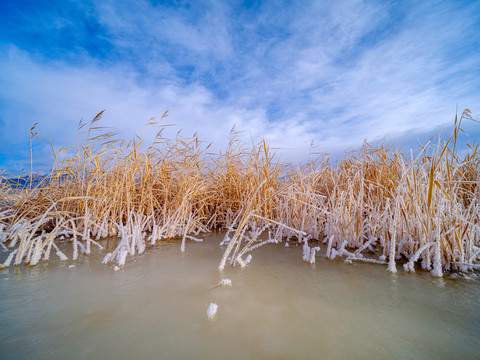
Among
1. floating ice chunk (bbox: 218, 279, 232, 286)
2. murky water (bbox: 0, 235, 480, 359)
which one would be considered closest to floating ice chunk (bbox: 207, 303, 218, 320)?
murky water (bbox: 0, 235, 480, 359)

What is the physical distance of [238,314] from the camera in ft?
2.84

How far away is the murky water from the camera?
0.69 meters

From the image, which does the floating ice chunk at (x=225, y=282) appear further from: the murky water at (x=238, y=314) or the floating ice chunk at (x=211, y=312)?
the floating ice chunk at (x=211, y=312)

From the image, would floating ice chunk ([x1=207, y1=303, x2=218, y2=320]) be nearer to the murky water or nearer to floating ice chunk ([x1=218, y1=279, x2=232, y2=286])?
the murky water

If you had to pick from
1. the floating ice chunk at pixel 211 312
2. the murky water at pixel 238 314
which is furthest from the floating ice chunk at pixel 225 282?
the floating ice chunk at pixel 211 312

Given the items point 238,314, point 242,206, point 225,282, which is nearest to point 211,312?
point 238,314

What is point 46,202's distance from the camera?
8.49 ft

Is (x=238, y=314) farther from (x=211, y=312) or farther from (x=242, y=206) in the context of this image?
(x=242, y=206)

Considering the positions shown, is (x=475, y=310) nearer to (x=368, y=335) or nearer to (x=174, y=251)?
(x=368, y=335)

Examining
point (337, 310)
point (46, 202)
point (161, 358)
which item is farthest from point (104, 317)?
point (46, 202)

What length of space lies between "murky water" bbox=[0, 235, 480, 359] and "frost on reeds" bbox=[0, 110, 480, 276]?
225 millimetres

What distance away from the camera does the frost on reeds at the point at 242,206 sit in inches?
61.2

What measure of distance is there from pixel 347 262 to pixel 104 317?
1.40 m

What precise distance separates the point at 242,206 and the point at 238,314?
1840 mm
